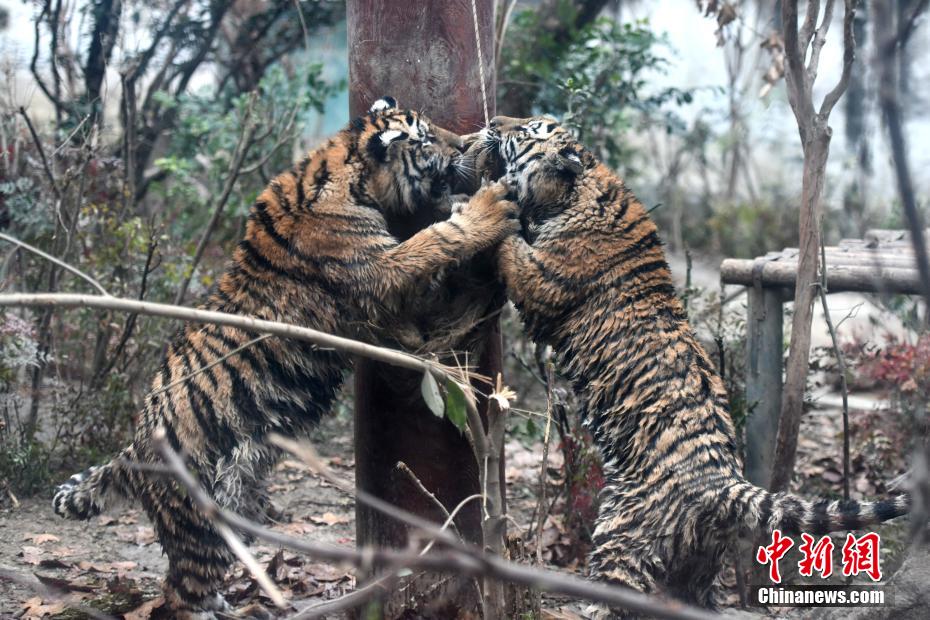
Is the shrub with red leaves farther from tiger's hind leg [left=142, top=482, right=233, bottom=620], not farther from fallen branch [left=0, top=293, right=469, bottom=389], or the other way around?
fallen branch [left=0, top=293, right=469, bottom=389]

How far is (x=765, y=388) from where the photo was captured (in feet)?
16.1

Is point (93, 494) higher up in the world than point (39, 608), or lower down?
higher up

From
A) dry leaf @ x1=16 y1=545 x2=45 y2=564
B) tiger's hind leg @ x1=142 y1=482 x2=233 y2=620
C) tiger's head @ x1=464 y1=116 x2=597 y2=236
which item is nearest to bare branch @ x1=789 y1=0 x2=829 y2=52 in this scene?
tiger's head @ x1=464 y1=116 x2=597 y2=236

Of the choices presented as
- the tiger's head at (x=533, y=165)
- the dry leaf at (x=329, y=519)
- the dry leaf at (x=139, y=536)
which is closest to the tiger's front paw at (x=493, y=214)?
the tiger's head at (x=533, y=165)

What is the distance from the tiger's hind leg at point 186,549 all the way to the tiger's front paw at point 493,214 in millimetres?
1681

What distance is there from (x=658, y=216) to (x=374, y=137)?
1181 centimetres

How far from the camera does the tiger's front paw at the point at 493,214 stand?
3.85m

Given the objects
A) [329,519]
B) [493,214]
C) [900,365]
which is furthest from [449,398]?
[900,365]

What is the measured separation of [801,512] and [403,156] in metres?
2.18

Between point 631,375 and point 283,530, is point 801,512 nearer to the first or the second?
point 631,375

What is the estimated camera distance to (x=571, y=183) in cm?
417

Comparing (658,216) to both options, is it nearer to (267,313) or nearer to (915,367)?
(915,367)

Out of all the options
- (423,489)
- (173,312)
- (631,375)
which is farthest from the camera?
(631,375)

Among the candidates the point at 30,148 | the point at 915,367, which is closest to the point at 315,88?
the point at 30,148
